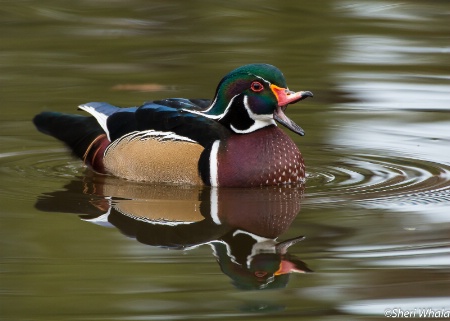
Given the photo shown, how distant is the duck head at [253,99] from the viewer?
8.89m

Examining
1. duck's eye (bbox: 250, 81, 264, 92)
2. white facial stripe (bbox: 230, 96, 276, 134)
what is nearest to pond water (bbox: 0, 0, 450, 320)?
white facial stripe (bbox: 230, 96, 276, 134)

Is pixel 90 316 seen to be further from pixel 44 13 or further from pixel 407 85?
pixel 44 13

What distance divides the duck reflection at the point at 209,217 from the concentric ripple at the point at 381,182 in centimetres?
29

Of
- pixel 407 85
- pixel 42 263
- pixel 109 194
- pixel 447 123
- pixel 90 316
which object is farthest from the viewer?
pixel 407 85

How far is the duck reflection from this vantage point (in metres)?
6.99

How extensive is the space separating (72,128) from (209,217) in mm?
2273

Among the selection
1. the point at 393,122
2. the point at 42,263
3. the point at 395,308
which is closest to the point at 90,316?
the point at 42,263

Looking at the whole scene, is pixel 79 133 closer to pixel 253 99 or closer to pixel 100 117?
pixel 100 117

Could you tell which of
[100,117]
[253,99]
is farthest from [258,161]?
[100,117]

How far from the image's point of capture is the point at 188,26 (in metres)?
14.6

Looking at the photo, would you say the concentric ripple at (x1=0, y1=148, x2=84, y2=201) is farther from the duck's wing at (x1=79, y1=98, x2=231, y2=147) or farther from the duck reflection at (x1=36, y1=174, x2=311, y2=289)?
the duck's wing at (x1=79, y1=98, x2=231, y2=147)

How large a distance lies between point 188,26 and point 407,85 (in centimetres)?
366

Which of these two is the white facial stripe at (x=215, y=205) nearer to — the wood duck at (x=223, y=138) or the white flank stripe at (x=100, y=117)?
the wood duck at (x=223, y=138)

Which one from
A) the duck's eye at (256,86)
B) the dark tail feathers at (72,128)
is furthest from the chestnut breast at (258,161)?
the dark tail feathers at (72,128)
